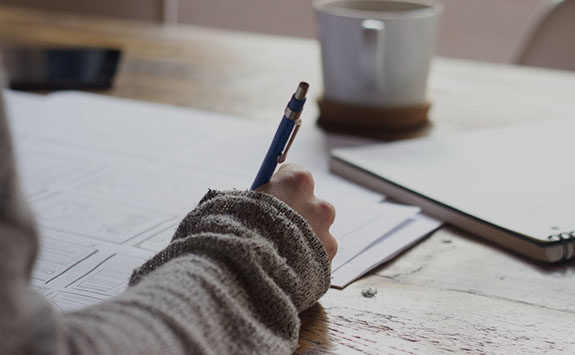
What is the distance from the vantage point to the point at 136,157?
739mm

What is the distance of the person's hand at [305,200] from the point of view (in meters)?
0.48

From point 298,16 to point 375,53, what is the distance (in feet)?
6.13

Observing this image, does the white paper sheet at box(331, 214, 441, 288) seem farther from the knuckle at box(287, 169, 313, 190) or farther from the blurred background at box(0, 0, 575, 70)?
the blurred background at box(0, 0, 575, 70)

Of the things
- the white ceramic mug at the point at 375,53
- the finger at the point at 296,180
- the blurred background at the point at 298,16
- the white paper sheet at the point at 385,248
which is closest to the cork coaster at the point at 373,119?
the white ceramic mug at the point at 375,53

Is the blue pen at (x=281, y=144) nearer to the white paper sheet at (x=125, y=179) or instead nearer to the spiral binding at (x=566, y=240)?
the white paper sheet at (x=125, y=179)

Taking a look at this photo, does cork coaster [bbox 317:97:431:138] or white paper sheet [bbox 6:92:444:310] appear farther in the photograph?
cork coaster [bbox 317:97:431:138]

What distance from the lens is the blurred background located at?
6.86ft

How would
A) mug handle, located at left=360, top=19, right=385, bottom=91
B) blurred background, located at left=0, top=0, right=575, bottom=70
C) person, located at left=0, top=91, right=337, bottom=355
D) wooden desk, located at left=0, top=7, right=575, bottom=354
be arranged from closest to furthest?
person, located at left=0, top=91, right=337, bottom=355
wooden desk, located at left=0, top=7, right=575, bottom=354
mug handle, located at left=360, top=19, right=385, bottom=91
blurred background, located at left=0, top=0, right=575, bottom=70

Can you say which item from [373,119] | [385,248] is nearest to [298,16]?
[373,119]

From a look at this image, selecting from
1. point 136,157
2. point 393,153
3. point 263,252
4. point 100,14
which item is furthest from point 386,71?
point 100,14

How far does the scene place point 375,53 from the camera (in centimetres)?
81

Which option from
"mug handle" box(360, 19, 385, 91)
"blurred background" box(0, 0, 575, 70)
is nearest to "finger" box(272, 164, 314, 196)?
"mug handle" box(360, 19, 385, 91)

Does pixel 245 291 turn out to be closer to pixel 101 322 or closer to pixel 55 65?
pixel 101 322

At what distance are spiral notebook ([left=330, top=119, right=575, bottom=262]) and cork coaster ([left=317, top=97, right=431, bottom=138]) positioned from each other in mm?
94
